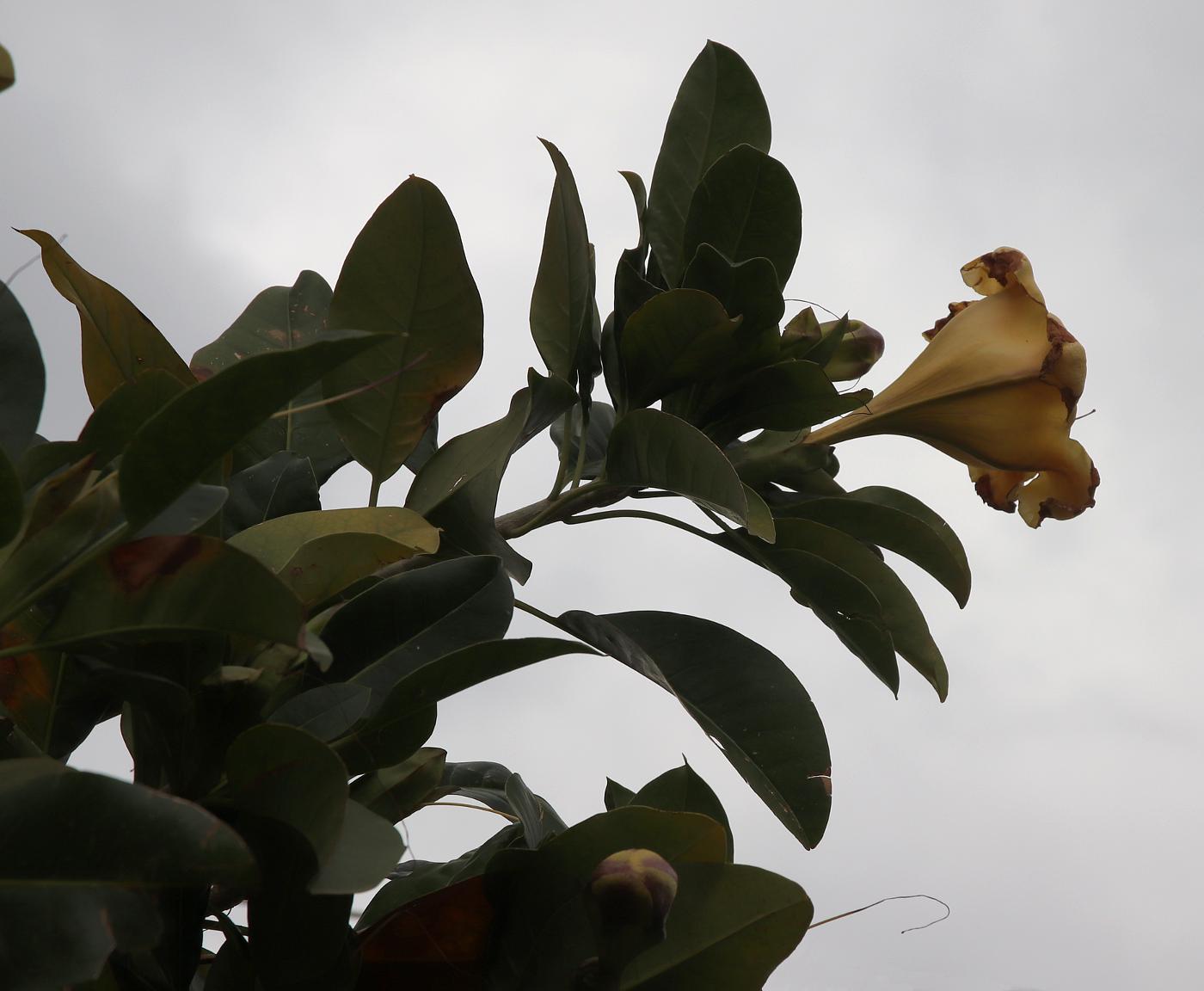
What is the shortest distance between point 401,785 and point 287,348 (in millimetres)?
309

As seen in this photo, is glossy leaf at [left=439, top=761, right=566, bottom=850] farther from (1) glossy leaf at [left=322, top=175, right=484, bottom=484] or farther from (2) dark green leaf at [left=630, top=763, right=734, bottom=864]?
(1) glossy leaf at [left=322, top=175, right=484, bottom=484]

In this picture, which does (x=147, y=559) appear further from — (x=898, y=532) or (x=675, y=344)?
(x=898, y=532)

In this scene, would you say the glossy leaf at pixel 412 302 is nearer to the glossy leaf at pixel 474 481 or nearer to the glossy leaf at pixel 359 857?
the glossy leaf at pixel 474 481

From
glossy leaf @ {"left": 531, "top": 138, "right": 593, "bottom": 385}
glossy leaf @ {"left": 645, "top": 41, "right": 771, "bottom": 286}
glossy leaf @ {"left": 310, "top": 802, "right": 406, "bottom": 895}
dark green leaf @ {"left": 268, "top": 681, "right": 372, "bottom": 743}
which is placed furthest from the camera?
glossy leaf @ {"left": 645, "top": 41, "right": 771, "bottom": 286}

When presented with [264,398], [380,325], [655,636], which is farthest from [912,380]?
[264,398]

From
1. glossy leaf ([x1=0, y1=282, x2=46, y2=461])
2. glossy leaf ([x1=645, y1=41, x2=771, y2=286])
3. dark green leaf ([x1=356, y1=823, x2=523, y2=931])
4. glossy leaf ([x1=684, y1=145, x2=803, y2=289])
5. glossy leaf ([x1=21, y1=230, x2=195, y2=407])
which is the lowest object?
dark green leaf ([x1=356, y1=823, x2=523, y2=931])

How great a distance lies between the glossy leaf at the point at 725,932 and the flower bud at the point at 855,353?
414 mm

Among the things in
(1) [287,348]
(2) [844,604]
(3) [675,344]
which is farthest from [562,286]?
(2) [844,604]

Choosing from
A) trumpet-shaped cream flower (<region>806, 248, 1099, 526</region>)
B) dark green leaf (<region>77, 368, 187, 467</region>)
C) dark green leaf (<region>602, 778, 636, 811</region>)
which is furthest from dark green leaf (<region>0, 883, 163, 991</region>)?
trumpet-shaped cream flower (<region>806, 248, 1099, 526</region>)

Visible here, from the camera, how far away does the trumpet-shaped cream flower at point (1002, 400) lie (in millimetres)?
785

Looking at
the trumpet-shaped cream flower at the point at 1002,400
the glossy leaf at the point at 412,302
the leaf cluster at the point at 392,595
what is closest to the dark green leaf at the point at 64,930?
the leaf cluster at the point at 392,595

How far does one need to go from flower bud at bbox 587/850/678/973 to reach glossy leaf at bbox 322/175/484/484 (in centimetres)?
30

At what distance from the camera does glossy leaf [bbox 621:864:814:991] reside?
22.1 inches

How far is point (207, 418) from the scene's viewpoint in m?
0.43
